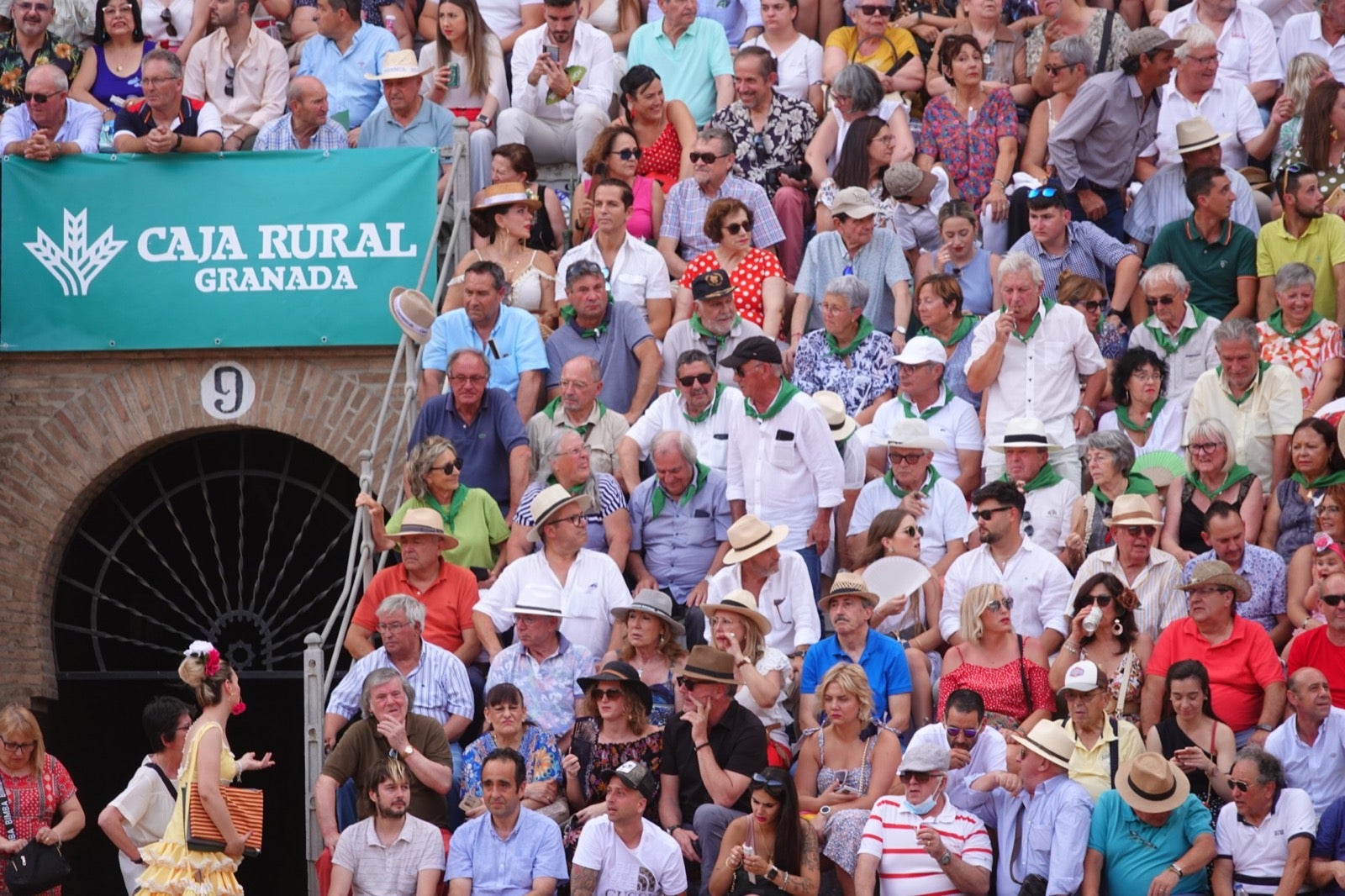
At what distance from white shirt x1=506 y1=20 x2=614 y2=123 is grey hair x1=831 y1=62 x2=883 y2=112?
5.39 ft

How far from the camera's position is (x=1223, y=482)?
37.7 ft

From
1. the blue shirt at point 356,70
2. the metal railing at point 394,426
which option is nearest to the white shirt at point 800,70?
the metal railing at point 394,426

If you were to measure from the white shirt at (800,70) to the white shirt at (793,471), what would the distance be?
3.72 metres

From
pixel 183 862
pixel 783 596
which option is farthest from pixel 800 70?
pixel 183 862

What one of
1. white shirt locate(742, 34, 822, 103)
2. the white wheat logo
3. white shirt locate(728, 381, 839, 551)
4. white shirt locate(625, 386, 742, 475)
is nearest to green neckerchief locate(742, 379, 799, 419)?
white shirt locate(728, 381, 839, 551)

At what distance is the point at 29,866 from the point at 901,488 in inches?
192

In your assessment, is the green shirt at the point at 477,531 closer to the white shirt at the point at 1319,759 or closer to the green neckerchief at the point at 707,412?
the green neckerchief at the point at 707,412

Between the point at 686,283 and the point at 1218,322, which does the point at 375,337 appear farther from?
the point at 1218,322

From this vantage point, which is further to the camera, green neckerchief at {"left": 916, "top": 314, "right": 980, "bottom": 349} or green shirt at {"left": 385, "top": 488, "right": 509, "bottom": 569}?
green neckerchief at {"left": 916, "top": 314, "right": 980, "bottom": 349}

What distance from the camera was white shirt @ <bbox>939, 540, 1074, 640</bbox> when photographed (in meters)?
11.0

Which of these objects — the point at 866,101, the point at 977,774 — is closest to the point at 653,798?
the point at 977,774

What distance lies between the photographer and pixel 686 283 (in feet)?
44.0

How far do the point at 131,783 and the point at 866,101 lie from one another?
636 centimetres

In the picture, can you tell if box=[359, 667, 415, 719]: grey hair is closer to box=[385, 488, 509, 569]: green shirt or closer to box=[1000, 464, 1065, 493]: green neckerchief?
box=[385, 488, 509, 569]: green shirt
